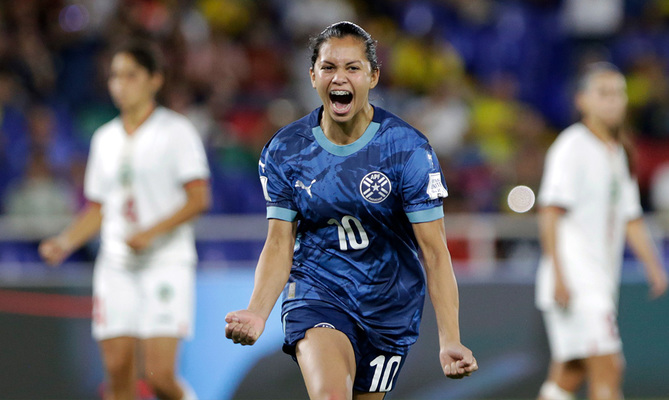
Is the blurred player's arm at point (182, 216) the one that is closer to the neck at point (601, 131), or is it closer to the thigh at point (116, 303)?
the thigh at point (116, 303)

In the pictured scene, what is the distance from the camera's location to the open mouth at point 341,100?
12.8 feet

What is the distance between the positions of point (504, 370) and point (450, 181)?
2.39 metres

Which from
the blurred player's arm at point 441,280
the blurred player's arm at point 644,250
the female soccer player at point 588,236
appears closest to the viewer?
the blurred player's arm at point 441,280

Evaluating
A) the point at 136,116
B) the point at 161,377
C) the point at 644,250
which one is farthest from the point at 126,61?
the point at 644,250

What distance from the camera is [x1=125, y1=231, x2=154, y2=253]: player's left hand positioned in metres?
5.87

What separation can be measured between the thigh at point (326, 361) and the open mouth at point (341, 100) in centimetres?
88

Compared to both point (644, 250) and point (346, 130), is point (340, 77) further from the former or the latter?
point (644, 250)

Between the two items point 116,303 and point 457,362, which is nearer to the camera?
point 457,362

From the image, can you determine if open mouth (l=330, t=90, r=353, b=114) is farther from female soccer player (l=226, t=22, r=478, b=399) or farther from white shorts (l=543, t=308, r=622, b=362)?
white shorts (l=543, t=308, r=622, b=362)

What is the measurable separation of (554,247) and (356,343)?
272cm

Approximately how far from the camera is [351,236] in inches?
161

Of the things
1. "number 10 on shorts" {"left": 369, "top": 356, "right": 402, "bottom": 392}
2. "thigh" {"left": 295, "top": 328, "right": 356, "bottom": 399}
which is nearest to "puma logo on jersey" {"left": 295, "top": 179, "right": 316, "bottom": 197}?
"thigh" {"left": 295, "top": 328, "right": 356, "bottom": 399}

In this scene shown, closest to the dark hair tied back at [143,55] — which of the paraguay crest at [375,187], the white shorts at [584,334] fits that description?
the paraguay crest at [375,187]

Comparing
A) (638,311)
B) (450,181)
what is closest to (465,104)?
(450,181)
